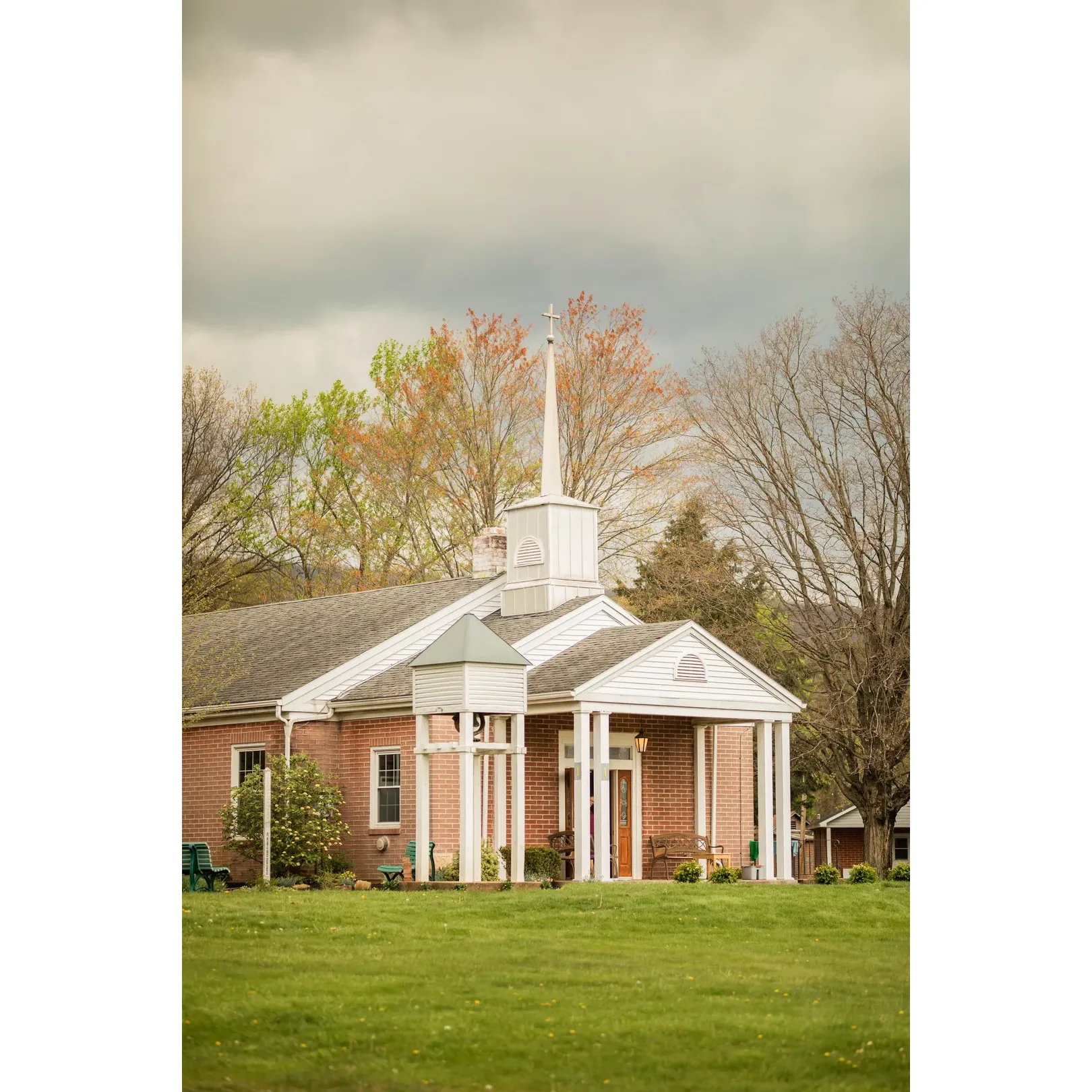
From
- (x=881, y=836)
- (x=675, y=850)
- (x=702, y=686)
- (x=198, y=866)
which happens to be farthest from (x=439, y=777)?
(x=881, y=836)

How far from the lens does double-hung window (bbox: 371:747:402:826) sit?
19.7m

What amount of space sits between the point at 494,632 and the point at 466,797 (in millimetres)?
3118

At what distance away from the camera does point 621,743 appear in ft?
69.6

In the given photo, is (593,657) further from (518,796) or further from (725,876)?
(725,876)

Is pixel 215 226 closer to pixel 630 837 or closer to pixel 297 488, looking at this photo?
pixel 630 837

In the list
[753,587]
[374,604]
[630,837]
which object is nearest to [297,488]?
[374,604]

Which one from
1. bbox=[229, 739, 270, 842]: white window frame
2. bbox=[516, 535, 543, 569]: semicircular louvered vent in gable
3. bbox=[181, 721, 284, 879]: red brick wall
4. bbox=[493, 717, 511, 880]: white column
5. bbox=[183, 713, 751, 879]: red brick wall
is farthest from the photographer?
bbox=[516, 535, 543, 569]: semicircular louvered vent in gable

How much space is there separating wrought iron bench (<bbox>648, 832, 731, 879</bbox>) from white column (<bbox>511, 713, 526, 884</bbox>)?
13.7ft

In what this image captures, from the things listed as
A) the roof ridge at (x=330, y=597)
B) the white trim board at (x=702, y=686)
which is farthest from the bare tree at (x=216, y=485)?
the white trim board at (x=702, y=686)

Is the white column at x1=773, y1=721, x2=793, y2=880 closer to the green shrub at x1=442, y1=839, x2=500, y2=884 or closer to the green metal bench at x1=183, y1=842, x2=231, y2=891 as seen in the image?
the green shrub at x1=442, y1=839, x2=500, y2=884

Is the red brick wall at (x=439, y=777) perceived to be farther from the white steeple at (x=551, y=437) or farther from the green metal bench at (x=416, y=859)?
the white steeple at (x=551, y=437)

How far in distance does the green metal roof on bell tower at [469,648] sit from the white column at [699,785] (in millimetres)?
5484

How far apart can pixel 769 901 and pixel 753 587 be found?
10555 mm

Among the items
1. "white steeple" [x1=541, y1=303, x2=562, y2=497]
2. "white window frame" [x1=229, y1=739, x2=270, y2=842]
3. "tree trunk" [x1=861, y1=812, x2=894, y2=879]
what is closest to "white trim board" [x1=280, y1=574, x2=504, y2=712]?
"white window frame" [x1=229, y1=739, x2=270, y2=842]
